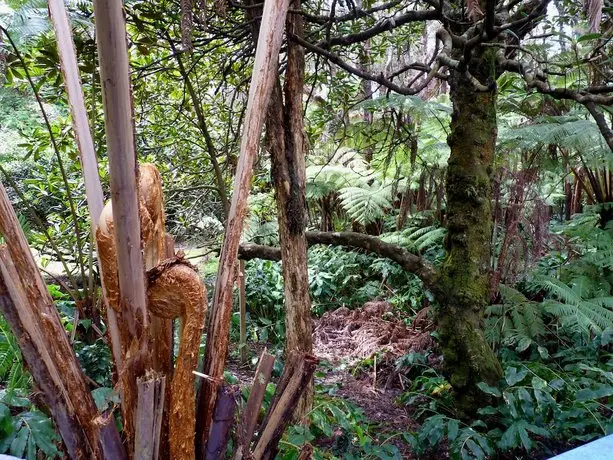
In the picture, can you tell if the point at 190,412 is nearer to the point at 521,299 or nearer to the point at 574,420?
the point at 574,420

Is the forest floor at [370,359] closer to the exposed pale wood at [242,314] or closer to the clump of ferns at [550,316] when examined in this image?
the exposed pale wood at [242,314]

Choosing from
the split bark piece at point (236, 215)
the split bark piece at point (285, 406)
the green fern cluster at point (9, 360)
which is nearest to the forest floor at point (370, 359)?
the green fern cluster at point (9, 360)

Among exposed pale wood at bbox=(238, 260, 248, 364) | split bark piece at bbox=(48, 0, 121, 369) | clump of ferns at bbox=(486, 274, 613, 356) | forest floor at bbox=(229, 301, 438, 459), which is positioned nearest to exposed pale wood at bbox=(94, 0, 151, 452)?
split bark piece at bbox=(48, 0, 121, 369)

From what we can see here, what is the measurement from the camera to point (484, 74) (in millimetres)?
2279

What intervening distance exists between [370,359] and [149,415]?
10.4 ft

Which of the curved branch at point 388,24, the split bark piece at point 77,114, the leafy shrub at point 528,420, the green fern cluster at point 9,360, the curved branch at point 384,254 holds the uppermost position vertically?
the curved branch at point 388,24

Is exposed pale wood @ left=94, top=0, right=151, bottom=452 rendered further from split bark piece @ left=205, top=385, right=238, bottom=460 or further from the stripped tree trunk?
the stripped tree trunk

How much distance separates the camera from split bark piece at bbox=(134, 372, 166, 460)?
63 centimetres

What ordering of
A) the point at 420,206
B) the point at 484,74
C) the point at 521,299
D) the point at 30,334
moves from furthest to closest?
the point at 420,206, the point at 521,299, the point at 484,74, the point at 30,334

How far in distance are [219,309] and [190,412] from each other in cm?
17

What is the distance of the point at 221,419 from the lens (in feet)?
2.39

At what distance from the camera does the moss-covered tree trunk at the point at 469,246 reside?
2.29 m

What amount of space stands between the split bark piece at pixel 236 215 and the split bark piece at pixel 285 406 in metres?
0.11

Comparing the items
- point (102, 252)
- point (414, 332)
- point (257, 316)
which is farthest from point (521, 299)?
Answer: point (102, 252)
